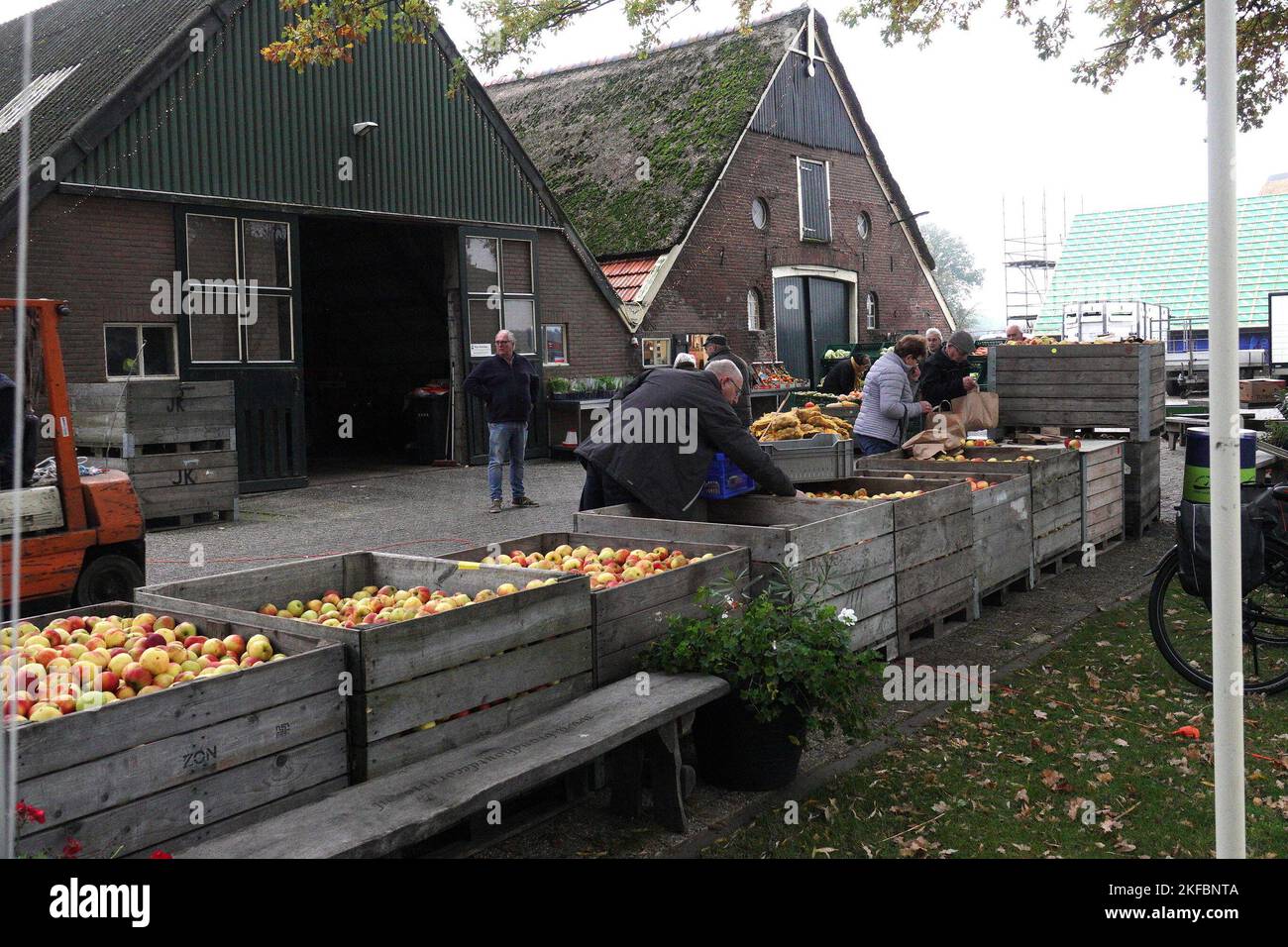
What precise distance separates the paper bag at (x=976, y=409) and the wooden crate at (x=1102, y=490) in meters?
0.95

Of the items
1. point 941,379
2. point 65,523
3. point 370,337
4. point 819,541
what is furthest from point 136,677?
point 370,337

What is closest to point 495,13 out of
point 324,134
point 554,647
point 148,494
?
point 324,134

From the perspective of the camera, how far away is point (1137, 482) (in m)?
12.7

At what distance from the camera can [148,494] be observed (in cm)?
1248

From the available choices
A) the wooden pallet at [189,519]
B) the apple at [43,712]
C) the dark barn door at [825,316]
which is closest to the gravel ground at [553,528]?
the wooden pallet at [189,519]

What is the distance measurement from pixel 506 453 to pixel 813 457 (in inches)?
243

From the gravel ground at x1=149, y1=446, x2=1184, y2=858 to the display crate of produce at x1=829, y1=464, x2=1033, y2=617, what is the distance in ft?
0.82

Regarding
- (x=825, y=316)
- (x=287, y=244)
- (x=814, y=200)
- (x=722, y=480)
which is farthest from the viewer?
(x=825, y=316)

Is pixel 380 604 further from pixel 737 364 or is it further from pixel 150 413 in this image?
pixel 150 413

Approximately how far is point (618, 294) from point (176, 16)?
10.1m

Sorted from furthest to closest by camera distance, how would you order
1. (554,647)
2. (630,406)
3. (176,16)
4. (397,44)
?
(397,44) → (176,16) → (630,406) → (554,647)
